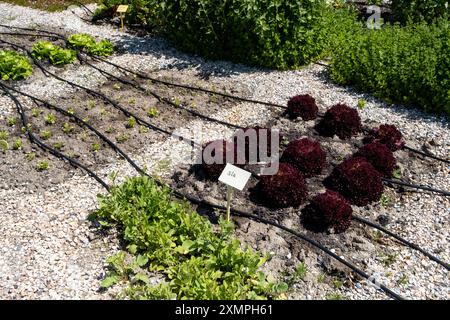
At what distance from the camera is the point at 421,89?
647 centimetres

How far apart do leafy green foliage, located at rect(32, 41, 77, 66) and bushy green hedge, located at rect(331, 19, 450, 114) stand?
4398mm

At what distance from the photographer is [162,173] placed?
549cm

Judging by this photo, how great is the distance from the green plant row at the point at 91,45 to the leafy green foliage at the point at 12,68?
1076 millimetres

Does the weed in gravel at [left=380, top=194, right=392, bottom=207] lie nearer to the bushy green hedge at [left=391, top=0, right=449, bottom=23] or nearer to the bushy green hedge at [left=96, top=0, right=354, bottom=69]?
the bushy green hedge at [left=96, top=0, right=354, bottom=69]

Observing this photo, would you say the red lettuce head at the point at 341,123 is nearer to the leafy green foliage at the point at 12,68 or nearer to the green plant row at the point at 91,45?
the green plant row at the point at 91,45

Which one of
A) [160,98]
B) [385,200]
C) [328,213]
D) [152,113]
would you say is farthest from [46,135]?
[385,200]

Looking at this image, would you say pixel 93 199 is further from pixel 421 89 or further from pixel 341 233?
pixel 421 89

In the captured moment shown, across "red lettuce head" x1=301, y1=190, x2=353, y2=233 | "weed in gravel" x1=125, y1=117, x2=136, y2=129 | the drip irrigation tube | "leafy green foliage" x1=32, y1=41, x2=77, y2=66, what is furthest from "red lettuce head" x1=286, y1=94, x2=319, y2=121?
"leafy green foliage" x1=32, y1=41, x2=77, y2=66

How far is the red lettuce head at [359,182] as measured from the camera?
16.2 ft

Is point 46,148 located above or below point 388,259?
below

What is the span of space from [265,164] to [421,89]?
2.66 m

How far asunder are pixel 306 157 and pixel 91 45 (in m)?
4.88

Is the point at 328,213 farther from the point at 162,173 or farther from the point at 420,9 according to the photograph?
the point at 420,9

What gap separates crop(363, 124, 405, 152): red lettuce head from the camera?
5.69 metres
